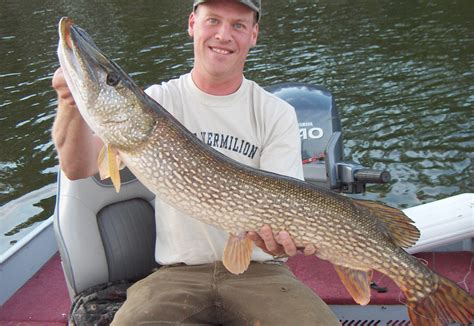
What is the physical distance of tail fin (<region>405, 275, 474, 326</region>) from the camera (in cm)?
249

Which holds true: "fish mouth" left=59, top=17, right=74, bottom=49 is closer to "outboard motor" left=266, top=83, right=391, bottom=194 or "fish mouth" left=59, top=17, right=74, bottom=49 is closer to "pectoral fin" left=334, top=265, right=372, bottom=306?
"pectoral fin" left=334, top=265, right=372, bottom=306

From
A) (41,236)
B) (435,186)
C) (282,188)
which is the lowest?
(435,186)

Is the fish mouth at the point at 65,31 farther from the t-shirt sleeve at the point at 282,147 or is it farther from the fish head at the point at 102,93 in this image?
the t-shirt sleeve at the point at 282,147

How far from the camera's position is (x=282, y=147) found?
2.99 meters

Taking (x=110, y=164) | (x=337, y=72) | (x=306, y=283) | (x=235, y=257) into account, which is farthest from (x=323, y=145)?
(x=337, y=72)

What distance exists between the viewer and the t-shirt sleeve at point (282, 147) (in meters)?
2.96

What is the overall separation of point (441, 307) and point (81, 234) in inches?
73.1

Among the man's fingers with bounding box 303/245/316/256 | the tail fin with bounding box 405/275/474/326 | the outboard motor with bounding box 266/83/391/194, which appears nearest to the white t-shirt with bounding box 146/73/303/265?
the man's fingers with bounding box 303/245/316/256

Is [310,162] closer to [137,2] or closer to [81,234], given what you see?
[81,234]

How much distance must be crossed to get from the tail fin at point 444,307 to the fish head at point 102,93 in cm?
148

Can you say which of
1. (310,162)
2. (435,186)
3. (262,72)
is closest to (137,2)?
(262,72)

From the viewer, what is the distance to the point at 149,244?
3.24 metres

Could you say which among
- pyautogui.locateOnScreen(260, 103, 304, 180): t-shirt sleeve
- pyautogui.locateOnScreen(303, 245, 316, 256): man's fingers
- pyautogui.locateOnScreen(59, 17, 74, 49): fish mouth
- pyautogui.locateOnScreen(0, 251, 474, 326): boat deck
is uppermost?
pyautogui.locateOnScreen(59, 17, 74, 49): fish mouth

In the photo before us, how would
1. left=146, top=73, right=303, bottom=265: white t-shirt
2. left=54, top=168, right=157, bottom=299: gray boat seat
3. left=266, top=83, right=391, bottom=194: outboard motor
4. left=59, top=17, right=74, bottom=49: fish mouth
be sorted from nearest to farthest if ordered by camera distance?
1. left=59, top=17, right=74, bottom=49: fish mouth
2. left=146, top=73, right=303, bottom=265: white t-shirt
3. left=54, top=168, right=157, bottom=299: gray boat seat
4. left=266, top=83, right=391, bottom=194: outboard motor
